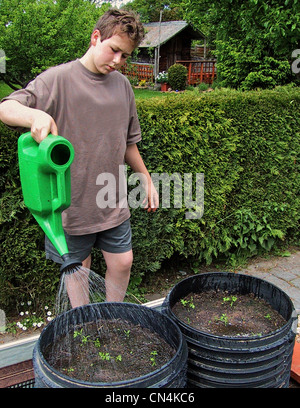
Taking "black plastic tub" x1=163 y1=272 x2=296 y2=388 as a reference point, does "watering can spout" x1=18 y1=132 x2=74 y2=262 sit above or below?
above

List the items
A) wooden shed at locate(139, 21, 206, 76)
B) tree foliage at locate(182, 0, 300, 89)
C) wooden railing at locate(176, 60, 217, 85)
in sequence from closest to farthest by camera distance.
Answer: tree foliage at locate(182, 0, 300, 89) → wooden railing at locate(176, 60, 217, 85) → wooden shed at locate(139, 21, 206, 76)

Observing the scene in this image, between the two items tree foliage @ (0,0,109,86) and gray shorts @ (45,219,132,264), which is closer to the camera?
gray shorts @ (45,219,132,264)

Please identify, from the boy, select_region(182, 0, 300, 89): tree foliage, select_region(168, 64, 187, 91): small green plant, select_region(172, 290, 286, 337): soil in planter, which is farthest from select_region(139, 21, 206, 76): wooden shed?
select_region(172, 290, 286, 337): soil in planter

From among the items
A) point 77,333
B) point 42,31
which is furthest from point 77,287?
point 42,31

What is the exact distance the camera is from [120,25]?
1.81m

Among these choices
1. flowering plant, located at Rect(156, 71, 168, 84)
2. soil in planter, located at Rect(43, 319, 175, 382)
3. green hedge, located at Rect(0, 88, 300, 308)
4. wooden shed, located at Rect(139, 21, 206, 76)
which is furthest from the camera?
wooden shed, located at Rect(139, 21, 206, 76)

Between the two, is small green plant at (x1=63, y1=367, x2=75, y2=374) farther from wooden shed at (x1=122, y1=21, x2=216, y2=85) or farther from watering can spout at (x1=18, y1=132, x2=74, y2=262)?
wooden shed at (x1=122, y1=21, x2=216, y2=85)

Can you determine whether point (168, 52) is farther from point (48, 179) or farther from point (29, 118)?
point (48, 179)

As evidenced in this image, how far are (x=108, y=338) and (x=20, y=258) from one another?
4.44ft

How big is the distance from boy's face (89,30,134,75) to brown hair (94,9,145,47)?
0.02m

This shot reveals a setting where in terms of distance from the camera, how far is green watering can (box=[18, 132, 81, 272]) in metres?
1.40

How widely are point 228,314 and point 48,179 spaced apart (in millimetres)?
1114

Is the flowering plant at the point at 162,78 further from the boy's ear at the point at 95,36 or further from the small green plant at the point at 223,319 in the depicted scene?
the small green plant at the point at 223,319

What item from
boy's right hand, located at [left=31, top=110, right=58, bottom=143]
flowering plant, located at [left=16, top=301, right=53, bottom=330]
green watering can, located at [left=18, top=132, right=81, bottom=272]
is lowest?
flowering plant, located at [left=16, top=301, right=53, bottom=330]
